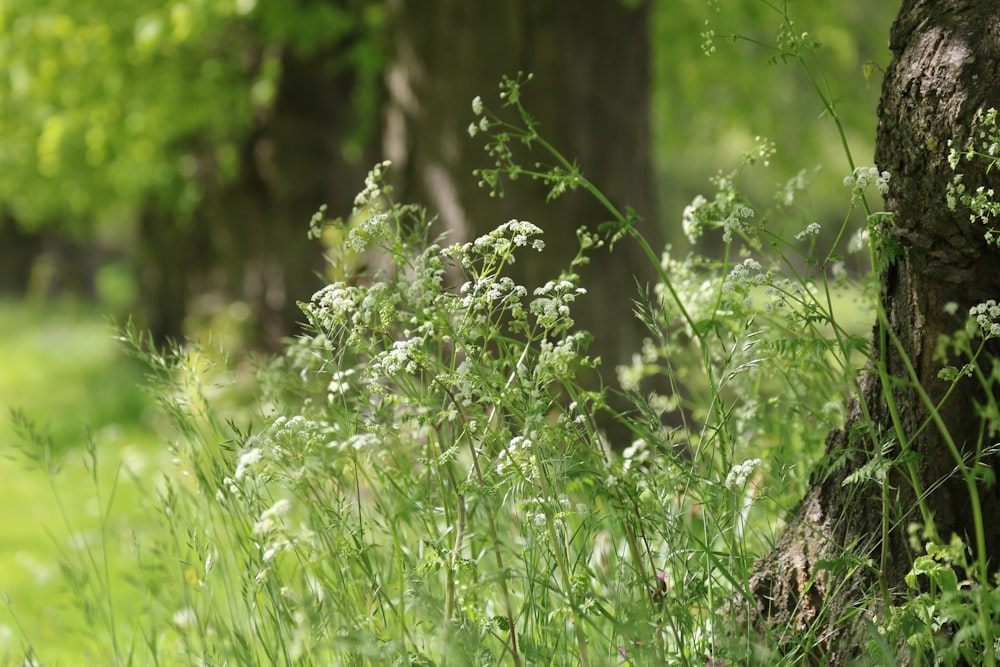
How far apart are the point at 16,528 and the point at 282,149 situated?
3.91 m

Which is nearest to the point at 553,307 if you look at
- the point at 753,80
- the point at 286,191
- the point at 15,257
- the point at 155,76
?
the point at 155,76

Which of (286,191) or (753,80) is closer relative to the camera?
(286,191)

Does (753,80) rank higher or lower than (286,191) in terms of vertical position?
lower

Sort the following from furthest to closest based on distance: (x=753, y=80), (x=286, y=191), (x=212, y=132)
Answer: (x=753, y=80) → (x=212, y=132) → (x=286, y=191)

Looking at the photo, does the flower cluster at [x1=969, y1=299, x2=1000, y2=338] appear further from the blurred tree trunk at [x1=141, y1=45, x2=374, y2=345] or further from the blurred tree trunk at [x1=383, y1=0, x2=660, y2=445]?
the blurred tree trunk at [x1=141, y1=45, x2=374, y2=345]

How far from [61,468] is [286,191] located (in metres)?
7.07

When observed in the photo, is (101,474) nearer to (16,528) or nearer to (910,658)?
(16,528)

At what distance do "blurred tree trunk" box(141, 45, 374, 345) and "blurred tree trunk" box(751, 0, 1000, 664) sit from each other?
6859 mm

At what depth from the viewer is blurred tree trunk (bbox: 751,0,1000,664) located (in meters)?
2.13

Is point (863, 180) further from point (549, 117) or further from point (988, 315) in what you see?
point (549, 117)

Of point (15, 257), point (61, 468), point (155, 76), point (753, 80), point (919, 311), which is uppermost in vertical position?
point (15, 257)

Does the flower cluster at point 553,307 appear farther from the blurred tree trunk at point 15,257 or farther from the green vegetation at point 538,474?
the blurred tree trunk at point 15,257

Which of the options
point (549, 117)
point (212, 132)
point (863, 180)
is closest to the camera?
point (863, 180)

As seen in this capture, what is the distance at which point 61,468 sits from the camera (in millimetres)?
2539
